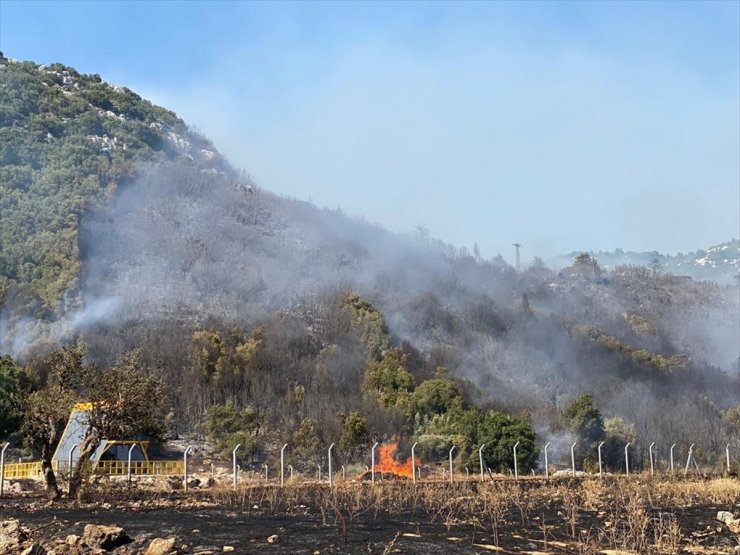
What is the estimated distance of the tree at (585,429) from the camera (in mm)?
53781

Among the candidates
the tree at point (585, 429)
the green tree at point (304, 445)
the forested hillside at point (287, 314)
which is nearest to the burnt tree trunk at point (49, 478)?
the forested hillside at point (287, 314)

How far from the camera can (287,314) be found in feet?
286

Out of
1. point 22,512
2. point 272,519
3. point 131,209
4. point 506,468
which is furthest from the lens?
point 131,209

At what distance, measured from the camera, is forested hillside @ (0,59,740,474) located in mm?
56188

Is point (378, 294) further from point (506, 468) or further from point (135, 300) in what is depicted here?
point (506, 468)

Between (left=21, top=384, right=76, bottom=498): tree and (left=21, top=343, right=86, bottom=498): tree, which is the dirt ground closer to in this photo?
Answer: (left=21, top=384, right=76, bottom=498): tree

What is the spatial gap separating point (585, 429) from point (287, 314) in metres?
39.8

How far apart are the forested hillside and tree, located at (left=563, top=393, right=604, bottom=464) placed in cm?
27

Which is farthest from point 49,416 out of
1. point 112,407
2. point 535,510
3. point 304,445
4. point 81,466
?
point 304,445

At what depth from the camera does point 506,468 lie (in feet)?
147

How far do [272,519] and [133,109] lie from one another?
491 ft

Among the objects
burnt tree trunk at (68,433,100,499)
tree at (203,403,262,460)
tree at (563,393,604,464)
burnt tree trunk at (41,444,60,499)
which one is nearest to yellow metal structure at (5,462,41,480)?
tree at (203,403,262,460)

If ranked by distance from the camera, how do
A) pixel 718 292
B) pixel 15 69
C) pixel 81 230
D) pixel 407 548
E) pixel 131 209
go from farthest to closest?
pixel 718 292 → pixel 15 69 → pixel 131 209 → pixel 81 230 → pixel 407 548

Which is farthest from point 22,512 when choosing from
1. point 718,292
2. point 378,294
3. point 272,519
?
point 718,292
